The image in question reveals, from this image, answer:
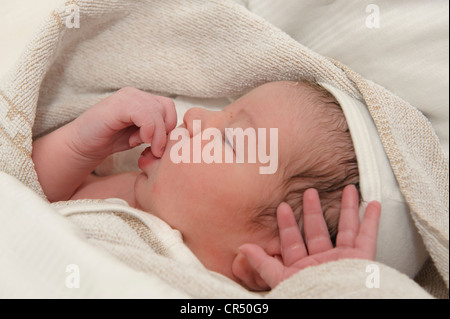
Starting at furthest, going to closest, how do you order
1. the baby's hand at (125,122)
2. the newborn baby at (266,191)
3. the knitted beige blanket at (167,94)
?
the baby's hand at (125,122), the newborn baby at (266,191), the knitted beige blanket at (167,94)

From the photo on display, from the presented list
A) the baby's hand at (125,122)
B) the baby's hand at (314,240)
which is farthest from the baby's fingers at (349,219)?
the baby's hand at (125,122)

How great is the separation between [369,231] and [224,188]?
0.28 meters

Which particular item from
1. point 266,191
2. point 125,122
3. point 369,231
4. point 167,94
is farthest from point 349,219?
point 167,94

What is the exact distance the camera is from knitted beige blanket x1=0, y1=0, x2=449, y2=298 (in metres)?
0.68

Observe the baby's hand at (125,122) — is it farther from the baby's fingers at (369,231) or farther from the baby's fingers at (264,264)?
the baby's fingers at (369,231)

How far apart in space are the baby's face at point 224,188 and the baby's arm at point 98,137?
0.07 metres

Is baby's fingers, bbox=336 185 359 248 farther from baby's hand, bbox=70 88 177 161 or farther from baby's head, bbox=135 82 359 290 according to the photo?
baby's hand, bbox=70 88 177 161

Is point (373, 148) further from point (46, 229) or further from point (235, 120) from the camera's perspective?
point (46, 229)

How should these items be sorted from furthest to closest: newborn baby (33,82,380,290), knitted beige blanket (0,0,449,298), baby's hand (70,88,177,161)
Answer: baby's hand (70,88,177,161)
newborn baby (33,82,380,290)
knitted beige blanket (0,0,449,298)

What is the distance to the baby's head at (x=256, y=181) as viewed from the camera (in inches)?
31.4

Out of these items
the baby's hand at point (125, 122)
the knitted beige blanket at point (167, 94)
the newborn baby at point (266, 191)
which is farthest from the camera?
the baby's hand at point (125, 122)

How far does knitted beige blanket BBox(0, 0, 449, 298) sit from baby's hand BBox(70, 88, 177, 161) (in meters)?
0.12

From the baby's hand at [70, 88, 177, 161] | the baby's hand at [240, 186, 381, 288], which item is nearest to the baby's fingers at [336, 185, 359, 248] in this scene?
the baby's hand at [240, 186, 381, 288]

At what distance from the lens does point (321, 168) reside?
791 millimetres
